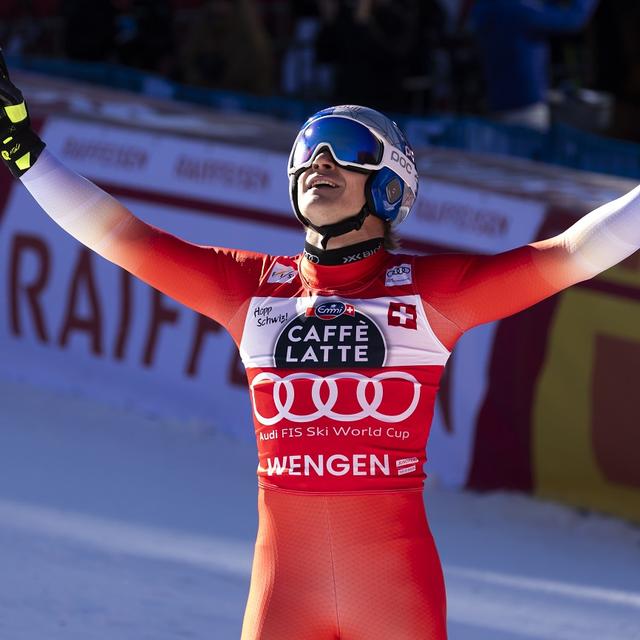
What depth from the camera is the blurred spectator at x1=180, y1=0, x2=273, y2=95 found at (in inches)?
479

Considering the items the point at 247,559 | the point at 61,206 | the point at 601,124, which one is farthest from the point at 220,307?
the point at 601,124

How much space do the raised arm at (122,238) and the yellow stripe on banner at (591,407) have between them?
139 inches

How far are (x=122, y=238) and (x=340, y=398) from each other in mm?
802

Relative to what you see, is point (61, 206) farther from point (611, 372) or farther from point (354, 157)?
point (611, 372)

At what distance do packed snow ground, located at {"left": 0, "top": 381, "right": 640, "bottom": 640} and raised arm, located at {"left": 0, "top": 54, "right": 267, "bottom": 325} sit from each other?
2172 millimetres

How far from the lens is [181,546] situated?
7.00 m

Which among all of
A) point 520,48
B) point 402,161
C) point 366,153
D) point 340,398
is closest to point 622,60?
point 520,48

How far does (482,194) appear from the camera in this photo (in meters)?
7.82

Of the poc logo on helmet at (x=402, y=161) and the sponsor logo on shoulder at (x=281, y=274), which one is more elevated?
the poc logo on helmet at (x=402, y=161)

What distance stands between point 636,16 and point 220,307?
7737 mm

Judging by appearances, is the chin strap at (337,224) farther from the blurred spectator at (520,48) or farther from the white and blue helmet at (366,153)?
the blurred spectator at (520,48)

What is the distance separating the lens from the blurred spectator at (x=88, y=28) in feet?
45.9

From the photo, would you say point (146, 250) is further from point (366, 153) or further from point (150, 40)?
point (150, 40)

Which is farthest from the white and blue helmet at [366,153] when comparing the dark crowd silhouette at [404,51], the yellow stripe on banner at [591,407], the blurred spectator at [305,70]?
the blurred spectator at [305,70]
